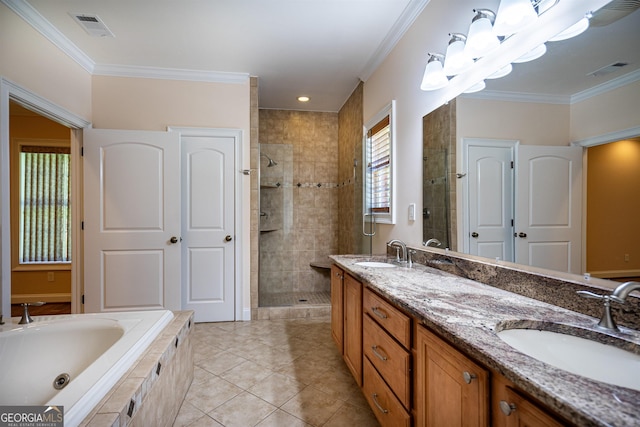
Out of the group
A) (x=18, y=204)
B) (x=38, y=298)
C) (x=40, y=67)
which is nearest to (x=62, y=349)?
(x=40, y=67)

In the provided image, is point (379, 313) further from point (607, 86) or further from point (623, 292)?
point (607, 86)

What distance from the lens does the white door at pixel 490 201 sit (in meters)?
1.41

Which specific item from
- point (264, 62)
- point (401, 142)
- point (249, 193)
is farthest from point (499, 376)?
point (264, 62)

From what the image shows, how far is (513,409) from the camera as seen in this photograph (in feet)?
2.23

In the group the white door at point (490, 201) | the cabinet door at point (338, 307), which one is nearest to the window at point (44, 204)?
the cabinet door at point (338, 307)

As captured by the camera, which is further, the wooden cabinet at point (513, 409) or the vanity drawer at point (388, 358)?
the vanity drawer at point (388, 358)

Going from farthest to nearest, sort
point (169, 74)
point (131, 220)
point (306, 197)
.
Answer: point (306, 197), point (169, 74), point (131, 220)

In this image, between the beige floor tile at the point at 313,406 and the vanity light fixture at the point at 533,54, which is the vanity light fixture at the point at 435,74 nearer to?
the vanity light fixture at the point at 533,54

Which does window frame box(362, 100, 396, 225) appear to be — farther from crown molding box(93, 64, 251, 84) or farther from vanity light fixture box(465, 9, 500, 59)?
crown molding box(93, 64, 251, 84)

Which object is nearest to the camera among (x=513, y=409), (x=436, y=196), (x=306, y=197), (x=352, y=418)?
(x=513, y=409)

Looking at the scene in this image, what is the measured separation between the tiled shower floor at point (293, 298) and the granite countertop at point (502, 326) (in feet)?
6.77

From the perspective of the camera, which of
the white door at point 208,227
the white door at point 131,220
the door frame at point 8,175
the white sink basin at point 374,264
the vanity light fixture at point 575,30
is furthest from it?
the white door at point 208,227

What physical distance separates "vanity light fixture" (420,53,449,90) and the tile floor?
6.48ft

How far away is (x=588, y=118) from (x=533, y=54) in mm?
386
